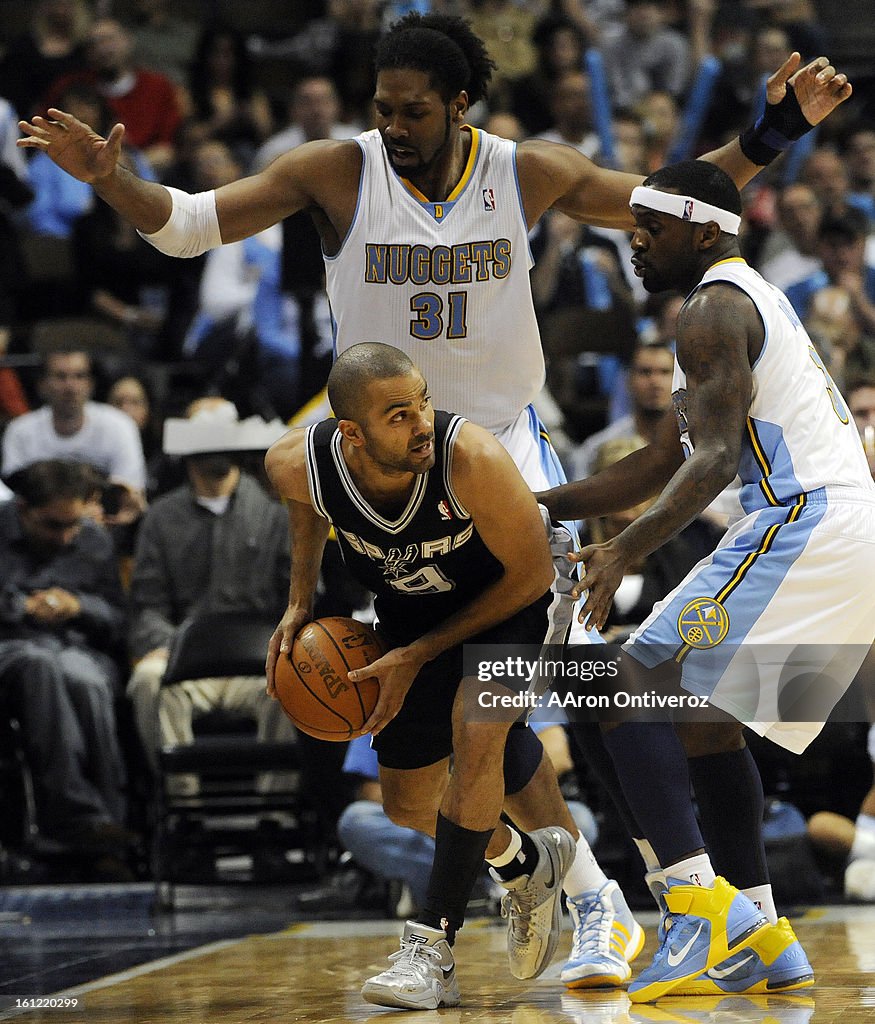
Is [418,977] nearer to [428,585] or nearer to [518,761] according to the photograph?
[518,761]

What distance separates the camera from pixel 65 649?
732 cm

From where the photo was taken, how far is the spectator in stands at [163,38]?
1377 cm

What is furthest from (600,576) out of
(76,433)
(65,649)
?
(76,433)

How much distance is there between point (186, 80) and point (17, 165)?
2999 millimetres

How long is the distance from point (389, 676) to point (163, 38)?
35.6ft

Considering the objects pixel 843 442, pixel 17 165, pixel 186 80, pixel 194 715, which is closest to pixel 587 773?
pixel 194 715

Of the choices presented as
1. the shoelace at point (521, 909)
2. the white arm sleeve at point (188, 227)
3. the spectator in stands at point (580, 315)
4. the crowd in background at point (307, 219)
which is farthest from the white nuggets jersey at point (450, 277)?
the spectator in stands at point (580, 315)

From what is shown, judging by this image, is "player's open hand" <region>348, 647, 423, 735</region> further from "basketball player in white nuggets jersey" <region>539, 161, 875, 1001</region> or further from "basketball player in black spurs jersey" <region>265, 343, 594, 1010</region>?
"basketball player in white nuggets jersey" <region>539, 161, 875, 1001</region>

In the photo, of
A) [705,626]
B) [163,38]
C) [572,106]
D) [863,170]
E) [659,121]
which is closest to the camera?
[705,626]

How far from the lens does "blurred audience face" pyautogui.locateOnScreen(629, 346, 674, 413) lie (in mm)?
8188

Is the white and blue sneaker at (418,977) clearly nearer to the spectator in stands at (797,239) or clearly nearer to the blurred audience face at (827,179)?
the spectator in stands at (797,239)

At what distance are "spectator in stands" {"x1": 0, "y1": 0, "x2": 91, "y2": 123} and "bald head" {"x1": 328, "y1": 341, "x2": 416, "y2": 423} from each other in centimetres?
852

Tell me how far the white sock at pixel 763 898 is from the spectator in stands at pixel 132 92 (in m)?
8.94

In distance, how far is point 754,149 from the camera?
506cm
